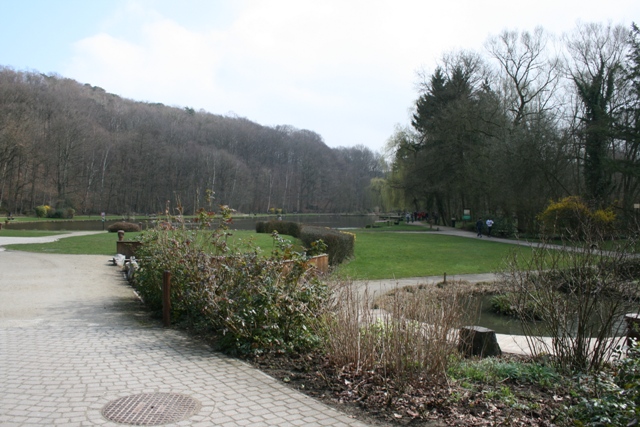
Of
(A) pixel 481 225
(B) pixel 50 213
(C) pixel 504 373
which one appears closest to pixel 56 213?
(B) pixel 50 213

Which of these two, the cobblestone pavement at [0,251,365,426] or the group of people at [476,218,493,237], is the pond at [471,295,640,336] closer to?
the cobblestone pavement at [0,251,365,426]

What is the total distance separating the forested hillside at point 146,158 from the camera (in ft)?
A: 233

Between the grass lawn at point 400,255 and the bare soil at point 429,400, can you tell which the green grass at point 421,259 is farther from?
the bare soil at point 429,400

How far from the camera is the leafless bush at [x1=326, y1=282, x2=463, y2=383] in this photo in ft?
15.0

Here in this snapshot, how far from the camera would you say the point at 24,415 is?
395cm

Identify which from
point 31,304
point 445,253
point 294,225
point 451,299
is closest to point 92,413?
point 451,299

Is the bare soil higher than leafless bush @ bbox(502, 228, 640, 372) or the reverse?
the reverse

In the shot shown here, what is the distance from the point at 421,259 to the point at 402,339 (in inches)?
671

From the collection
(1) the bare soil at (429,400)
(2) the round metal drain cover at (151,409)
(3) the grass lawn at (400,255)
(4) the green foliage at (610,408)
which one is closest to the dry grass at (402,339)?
(1) the bare soil at (429,400)

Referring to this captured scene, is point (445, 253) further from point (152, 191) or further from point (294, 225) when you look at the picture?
point (152, 191)

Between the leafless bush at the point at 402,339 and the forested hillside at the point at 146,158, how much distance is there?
1904 inches

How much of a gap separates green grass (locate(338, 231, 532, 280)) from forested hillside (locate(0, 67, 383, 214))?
3209 cm

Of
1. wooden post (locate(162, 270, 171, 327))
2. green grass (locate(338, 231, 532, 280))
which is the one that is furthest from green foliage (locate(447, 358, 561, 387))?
green grass (locate(338, 231, 532, 280))

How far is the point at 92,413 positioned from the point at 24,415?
524mm
